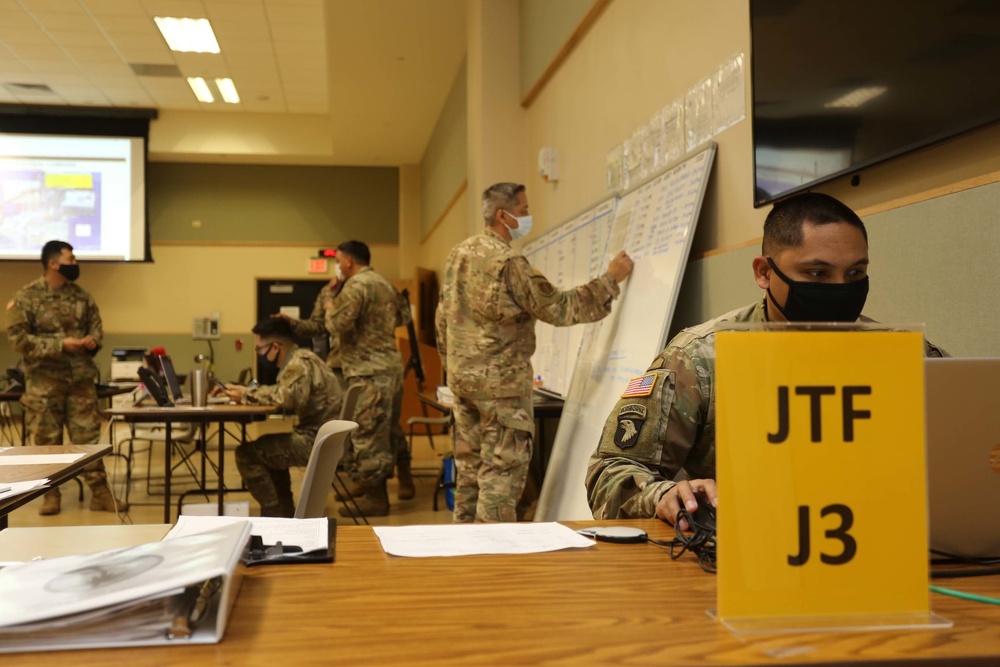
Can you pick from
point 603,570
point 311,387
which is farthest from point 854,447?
point 311,387

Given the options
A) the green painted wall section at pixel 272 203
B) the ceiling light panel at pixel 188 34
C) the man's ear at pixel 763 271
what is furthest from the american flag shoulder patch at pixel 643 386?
the green painted wall section at pixel 272 203

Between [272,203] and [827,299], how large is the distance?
35.7 feet

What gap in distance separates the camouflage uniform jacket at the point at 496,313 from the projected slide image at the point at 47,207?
819cm

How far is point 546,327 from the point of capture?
473 cm

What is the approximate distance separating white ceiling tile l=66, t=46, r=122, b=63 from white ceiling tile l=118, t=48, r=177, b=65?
99mm

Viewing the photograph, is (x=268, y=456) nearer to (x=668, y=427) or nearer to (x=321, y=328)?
(x=321, y=328)

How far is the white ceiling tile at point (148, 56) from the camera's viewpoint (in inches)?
321

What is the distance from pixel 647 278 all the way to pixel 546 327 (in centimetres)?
164

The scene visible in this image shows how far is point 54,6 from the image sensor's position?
707 centimetres

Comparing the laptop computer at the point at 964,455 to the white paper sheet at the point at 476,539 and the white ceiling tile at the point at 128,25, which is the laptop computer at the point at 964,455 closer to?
the white paper sheet at the point at 476,539

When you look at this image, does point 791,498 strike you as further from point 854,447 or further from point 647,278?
point 647,278

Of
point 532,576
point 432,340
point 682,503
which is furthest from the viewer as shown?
point 432,340

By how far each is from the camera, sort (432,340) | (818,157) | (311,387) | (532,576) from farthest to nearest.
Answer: (432,340)
(311,387)
(818,157)
(532,576)

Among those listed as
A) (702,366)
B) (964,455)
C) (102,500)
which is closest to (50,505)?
(102,500)
